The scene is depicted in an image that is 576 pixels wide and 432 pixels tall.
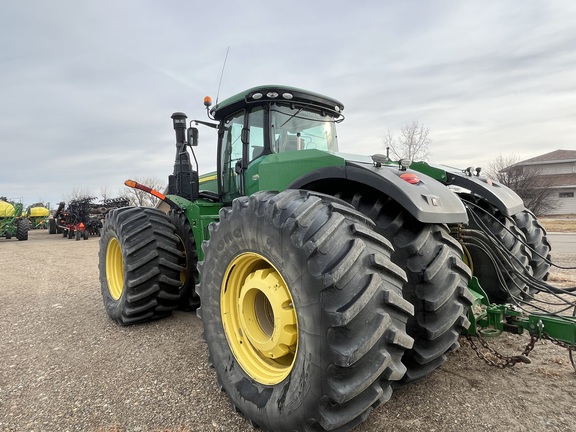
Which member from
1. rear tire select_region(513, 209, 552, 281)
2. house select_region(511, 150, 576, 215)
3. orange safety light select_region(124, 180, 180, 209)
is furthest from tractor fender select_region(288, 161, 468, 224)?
house select_region(511, 150, 576, 215)

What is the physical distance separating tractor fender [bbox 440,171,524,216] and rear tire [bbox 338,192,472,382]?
1.07 metres

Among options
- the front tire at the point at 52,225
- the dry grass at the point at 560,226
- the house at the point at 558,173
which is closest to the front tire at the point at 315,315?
the dry grass at the point at 560,226

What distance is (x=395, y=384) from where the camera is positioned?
2.28 m

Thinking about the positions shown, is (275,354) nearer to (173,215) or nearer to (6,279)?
(173,215)

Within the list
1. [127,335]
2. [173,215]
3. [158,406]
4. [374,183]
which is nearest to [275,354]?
[158,406]

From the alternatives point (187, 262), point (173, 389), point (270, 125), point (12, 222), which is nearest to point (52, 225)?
point (12, 222)

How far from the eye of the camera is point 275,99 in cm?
387

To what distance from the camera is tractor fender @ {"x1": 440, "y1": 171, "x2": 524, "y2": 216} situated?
10.1 feet

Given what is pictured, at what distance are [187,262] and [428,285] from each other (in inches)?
123

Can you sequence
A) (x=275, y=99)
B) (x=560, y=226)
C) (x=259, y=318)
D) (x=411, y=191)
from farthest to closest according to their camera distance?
(x=560, y=226) → (x=275, y=99) → (x=259, y=318) → (x=411, y=191)

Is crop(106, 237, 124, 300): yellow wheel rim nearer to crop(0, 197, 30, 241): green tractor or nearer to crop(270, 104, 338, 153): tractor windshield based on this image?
crop(270, 104, 338, 153): tractor windshield

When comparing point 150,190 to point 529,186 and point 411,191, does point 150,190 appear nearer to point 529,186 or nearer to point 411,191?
point 411,191

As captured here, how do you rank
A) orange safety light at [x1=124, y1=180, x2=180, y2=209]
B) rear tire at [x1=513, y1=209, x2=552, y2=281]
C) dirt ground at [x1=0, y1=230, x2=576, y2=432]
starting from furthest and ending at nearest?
orange safety light at [x1=124, y1=180, x2=180, y2=209] → rear tire at [x1=513, y1=209, x2=552, y2=281] → dirt ground at [x1=0, y1=230, x2=576, y2=432]

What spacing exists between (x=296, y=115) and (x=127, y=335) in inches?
115
